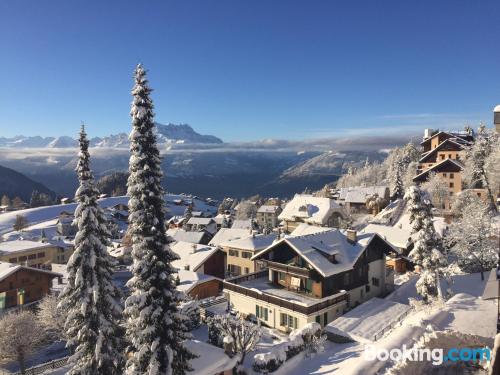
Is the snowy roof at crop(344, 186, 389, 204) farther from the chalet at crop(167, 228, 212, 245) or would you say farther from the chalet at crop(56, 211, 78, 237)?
the chalet at crop(56, 211, 78, 237)

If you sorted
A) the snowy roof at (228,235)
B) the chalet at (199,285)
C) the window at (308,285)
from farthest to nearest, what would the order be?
the snowy roof at (228,235) < the chalet at (199,285) < the window at (308,285)

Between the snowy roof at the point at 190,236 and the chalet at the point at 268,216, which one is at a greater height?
the snowy roof at the point at 190,236

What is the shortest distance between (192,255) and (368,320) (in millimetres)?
35290

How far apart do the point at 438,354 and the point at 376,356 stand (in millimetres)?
4239

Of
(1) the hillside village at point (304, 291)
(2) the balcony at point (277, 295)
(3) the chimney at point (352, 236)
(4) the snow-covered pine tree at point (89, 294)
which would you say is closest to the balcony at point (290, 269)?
(1) the hillside village at point (304, 291)

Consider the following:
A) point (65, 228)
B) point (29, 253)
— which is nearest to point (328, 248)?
point (29, 253)

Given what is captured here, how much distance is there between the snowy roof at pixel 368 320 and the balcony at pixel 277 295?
6.09 feet

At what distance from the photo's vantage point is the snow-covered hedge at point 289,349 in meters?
27.8

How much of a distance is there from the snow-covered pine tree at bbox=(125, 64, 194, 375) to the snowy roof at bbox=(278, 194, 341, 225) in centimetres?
6581

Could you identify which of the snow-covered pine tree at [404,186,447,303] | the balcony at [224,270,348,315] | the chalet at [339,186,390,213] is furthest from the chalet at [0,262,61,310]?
the chalet at [339,186,390,213]

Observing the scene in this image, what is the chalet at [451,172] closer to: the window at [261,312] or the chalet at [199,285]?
the chalet at [199,285]

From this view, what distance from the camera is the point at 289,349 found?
29.4m

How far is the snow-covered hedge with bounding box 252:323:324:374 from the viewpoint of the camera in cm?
2778

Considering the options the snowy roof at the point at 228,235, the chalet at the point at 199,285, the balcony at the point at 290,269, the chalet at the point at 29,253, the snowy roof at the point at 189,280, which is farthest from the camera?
the snowy roof at the point at 228,235
